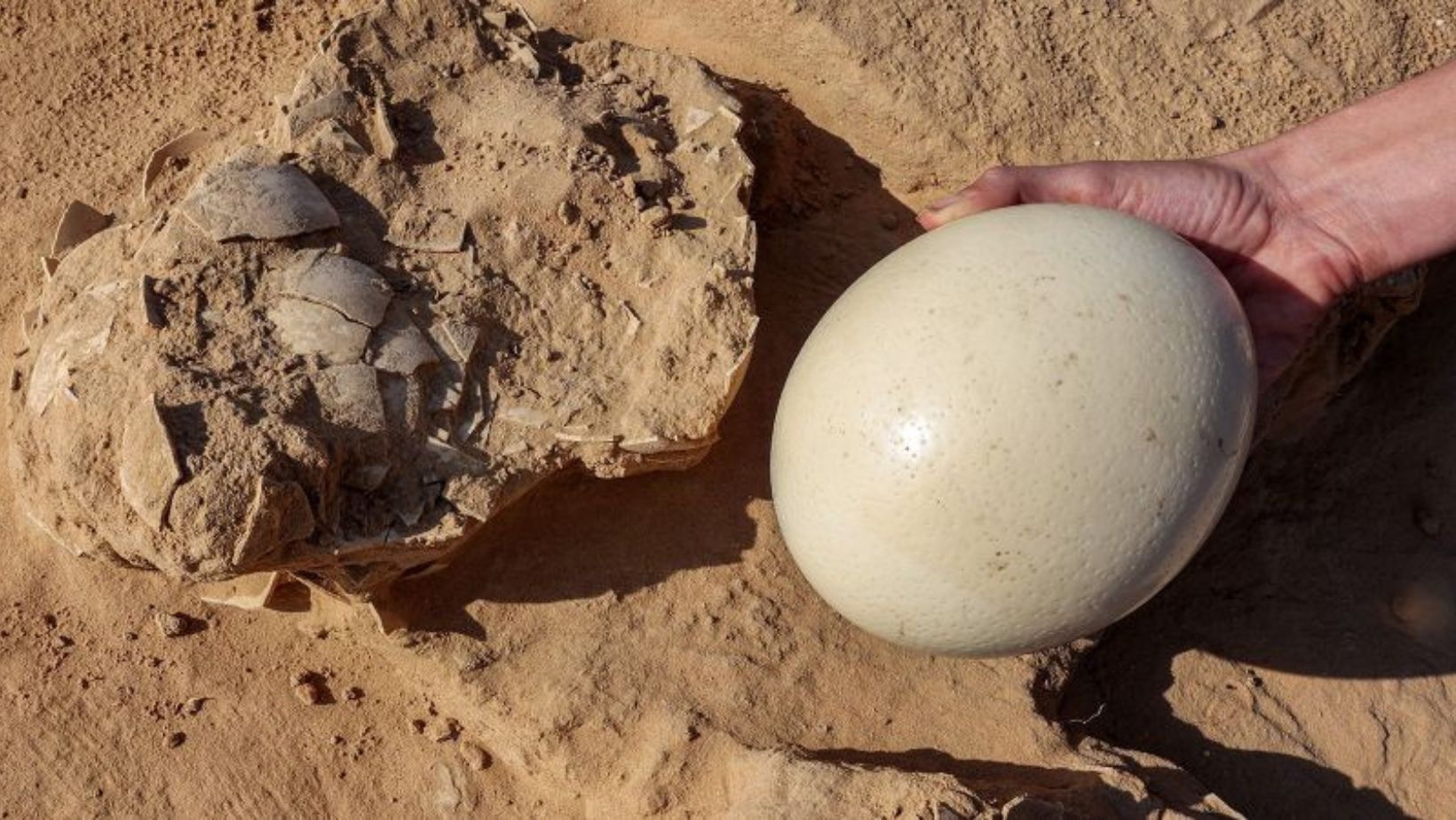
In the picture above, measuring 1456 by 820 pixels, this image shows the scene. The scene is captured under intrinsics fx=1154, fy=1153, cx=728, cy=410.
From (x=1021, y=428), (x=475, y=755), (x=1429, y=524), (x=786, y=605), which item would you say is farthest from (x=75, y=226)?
(x=1429, y=524)

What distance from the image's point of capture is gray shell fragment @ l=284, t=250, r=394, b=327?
1778mm

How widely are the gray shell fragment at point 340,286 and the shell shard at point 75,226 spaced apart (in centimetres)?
56

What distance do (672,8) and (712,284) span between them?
0.83 meters

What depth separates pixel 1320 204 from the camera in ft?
7.60

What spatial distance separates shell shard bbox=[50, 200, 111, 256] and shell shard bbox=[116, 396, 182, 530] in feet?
2.03

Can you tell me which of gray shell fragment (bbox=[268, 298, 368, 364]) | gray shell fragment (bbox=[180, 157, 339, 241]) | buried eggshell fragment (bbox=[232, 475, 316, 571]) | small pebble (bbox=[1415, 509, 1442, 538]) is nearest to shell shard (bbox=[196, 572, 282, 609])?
buried eggshell fragment (bbox=[232, 475, 316, 571])

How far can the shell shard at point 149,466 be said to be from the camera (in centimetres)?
162

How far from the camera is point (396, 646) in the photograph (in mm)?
1987

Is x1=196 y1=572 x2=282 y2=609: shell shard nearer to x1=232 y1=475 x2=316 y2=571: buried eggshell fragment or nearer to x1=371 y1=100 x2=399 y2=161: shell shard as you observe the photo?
x1=232 y1=475 x2=316 y2=571: buried eggshell fragment

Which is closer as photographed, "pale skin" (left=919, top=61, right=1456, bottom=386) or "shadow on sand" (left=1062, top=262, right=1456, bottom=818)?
"pale skin" (left=919, top=61, right=1456, bottom=386)

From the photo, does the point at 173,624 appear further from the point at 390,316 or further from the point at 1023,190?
the point at 1023,190

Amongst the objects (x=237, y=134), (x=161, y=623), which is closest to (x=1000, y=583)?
(x=161, y=623)

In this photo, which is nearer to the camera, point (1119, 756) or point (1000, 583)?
point (1000, 583)

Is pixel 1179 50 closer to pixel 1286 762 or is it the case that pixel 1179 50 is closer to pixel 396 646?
pixel 1286 762
